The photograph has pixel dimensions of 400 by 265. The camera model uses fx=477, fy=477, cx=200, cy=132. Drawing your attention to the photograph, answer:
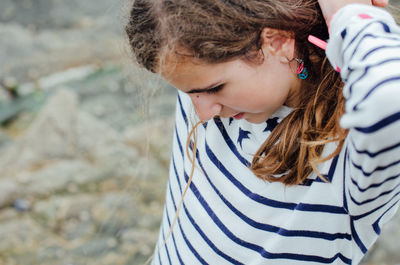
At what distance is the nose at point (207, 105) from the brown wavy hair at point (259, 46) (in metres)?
0.10

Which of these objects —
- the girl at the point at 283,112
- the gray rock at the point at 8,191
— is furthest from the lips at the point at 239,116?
the gray rock at the point at 8,191

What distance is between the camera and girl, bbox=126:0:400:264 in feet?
2.69

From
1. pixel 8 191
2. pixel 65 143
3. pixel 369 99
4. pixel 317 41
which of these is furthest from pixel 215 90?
pixel 65 143

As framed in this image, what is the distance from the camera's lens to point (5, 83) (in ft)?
12.7

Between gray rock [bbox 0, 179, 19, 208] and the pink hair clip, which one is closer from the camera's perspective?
the pink hair clip

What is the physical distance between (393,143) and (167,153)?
2455 millimetres

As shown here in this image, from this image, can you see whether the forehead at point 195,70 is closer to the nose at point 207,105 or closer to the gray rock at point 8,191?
the nose at point 207,105

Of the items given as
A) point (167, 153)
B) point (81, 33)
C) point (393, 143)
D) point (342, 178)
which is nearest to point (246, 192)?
point (342, 178)

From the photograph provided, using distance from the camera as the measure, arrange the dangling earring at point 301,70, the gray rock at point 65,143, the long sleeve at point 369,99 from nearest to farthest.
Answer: the long sleeve at point 369,99
the dangling earring at point 301,70
the gray rock at point 65,143

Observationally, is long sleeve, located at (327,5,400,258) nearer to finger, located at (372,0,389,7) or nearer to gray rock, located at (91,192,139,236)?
finger, located at (372,0,389,7)

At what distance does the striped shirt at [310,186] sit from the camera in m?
0.75

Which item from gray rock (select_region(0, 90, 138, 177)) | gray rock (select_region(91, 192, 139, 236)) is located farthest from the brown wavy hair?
gray rock (select_region(0, 90, 138, 177))

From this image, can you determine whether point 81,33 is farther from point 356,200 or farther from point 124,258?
point 356,200

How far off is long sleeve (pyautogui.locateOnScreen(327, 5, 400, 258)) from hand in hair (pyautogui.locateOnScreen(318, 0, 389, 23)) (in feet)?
0.22
